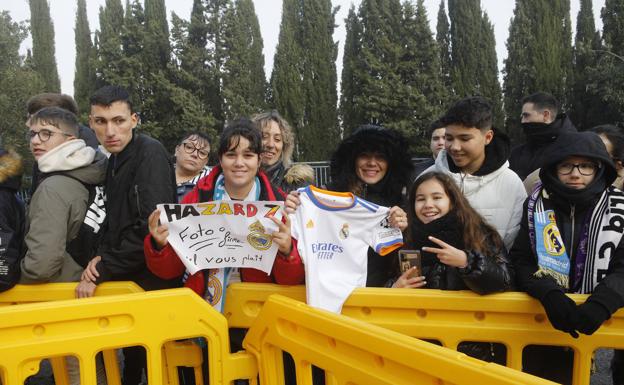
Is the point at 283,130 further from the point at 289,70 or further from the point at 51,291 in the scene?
the point at 289,70

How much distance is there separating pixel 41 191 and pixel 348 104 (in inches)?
1025

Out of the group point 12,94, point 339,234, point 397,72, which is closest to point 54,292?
point 339,234

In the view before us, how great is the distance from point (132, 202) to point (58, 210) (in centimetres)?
38

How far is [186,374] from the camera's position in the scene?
2848mm

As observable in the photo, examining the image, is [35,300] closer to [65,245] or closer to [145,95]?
[65,245]

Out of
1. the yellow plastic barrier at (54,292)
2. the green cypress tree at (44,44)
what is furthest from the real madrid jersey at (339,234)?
the green cypress tree at (44,44)

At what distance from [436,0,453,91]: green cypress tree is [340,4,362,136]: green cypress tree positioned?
452 cm

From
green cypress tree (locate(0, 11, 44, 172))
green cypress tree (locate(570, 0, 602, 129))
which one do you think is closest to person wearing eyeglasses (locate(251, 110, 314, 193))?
green cypress tree (locate(0, 11, 44, 172))

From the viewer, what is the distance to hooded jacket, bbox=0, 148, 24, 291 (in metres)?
2.66

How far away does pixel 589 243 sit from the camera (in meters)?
2.29

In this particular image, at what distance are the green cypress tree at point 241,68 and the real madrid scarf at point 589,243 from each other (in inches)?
978

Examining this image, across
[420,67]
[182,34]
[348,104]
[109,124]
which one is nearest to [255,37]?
[182,34]

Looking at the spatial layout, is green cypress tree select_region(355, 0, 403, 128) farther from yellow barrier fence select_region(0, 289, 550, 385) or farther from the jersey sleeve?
yellow barrier fence select_region(0, 289, 550, 385)

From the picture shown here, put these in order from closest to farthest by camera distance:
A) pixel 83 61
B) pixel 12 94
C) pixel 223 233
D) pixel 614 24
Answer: pixel 223 233
pixel 12 94
pixel 614 24
pixel 83 61
